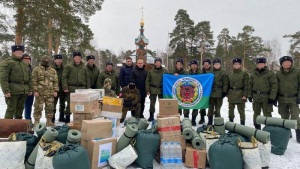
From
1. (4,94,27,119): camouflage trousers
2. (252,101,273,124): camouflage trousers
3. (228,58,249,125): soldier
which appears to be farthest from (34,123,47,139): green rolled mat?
(252,101,273,124): camouflage trousers

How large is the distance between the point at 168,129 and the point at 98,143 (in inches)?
53.4

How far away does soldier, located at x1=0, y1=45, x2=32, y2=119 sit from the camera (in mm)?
5059

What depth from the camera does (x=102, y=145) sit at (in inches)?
143

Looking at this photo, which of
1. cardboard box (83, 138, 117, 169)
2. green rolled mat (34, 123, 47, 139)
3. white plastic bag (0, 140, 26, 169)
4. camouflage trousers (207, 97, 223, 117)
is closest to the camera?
white plastic bag (0, 140, 26, 169)

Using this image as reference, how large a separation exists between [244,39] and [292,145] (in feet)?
128

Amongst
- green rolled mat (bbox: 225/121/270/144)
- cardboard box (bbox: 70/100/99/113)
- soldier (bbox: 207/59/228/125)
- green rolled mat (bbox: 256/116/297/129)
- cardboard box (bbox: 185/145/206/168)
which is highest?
soldier (bbox: 207/59/228/125)

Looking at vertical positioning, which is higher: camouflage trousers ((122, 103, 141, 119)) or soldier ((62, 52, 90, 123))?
soldier ((62, 52, 90, 123))

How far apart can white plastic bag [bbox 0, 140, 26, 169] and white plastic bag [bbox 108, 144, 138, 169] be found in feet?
4.56

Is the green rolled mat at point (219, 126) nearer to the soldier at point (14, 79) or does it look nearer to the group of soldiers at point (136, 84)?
the group of soldiers at point (136, 84)

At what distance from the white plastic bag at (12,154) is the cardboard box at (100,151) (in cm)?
100

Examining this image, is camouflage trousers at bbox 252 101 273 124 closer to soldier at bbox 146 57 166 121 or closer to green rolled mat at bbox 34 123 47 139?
soldier at bbox 146 57 166 121

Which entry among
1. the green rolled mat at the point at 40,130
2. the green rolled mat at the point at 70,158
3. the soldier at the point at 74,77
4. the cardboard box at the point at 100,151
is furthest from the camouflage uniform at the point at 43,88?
the green rolled mat at the point at 70,158

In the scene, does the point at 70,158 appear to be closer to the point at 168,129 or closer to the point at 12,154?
the point at 12,154

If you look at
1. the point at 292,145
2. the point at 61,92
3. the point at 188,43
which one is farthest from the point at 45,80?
the point at 188,43
